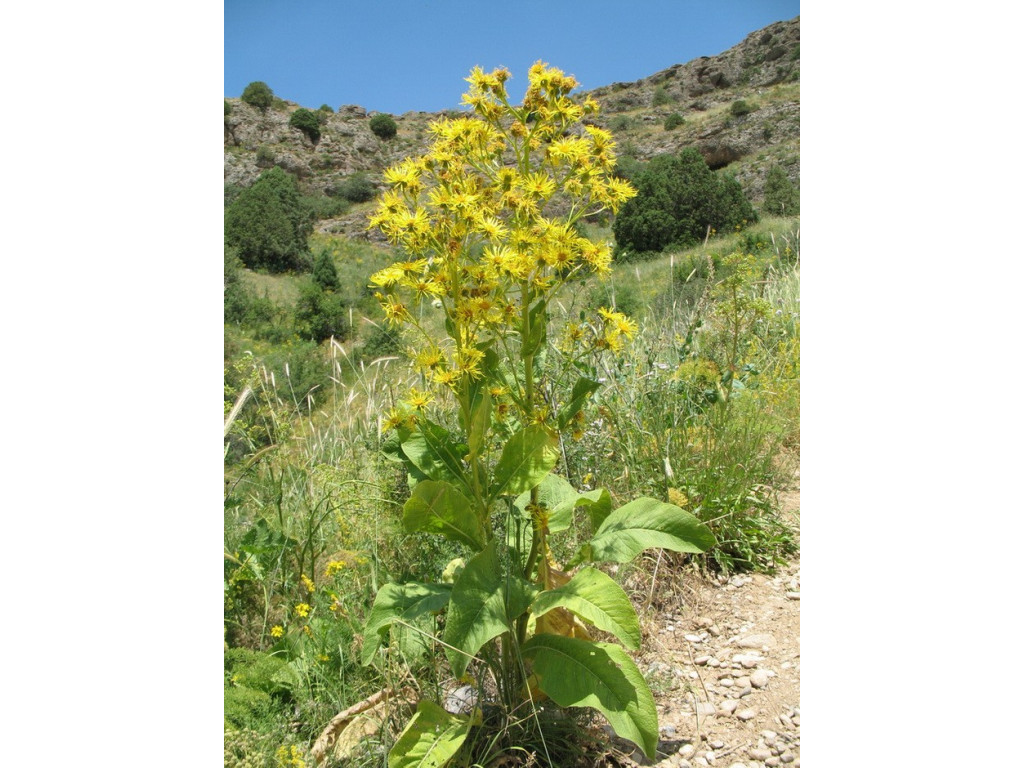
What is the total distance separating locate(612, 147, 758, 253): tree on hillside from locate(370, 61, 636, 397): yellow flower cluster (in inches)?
386

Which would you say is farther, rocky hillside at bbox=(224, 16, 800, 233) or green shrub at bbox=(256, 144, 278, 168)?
green shrub at bbox=(256, 144, 278, 168)

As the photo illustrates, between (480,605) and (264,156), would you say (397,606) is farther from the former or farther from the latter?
(264,156)

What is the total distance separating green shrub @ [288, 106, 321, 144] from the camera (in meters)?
20.9

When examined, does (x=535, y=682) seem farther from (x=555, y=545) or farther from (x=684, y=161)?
(x=684, y=161)

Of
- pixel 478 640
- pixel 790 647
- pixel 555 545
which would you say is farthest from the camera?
pixel 555 545

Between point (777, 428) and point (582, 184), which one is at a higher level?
point (582, 184)

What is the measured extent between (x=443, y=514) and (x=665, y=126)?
69.5 feet

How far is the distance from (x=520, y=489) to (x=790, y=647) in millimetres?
957

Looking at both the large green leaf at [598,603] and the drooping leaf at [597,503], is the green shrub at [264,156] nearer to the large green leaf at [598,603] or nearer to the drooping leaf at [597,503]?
the drooping leaf at [597,503]

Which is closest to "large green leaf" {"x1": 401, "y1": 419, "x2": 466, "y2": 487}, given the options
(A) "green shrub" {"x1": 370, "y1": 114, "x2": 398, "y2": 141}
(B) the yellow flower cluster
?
(B) the yellow flower cluster

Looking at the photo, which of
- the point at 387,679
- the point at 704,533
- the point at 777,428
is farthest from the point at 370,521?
the point at 777,428

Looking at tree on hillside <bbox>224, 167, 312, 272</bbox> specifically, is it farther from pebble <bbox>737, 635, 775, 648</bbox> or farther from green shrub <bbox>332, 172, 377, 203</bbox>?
pebble <bbox>737, 635, 775, 648</bbox>

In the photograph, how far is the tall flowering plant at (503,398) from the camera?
49.0 inches

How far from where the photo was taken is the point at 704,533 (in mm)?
1376
